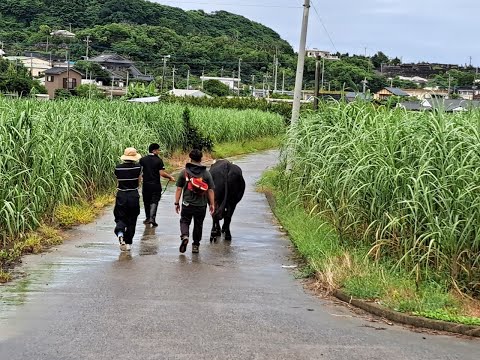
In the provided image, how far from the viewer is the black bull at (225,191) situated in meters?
11.1

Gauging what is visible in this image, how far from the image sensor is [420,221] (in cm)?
798

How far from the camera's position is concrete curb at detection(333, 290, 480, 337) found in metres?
6.41

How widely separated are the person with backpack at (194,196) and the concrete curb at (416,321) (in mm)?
3368

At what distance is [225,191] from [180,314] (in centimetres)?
458

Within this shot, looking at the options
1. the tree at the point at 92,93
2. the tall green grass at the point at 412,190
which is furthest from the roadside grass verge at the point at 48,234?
the tree at the point at 92,93

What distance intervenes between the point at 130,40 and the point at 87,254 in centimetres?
10263

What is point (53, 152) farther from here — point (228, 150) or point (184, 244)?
point (228, 150)

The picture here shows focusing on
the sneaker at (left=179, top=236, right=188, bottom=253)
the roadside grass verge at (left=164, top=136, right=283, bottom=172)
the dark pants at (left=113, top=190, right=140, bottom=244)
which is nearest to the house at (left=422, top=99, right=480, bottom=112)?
the sneaker at (left=179, top=236, right=188, bottom=253)

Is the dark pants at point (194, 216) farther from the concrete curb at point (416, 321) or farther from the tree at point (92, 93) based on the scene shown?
the tree at point (92, 93)

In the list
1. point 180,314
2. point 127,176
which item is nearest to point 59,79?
point 127,176

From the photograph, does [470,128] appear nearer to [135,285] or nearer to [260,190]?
[135,285]

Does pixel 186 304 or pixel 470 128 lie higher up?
pixel 470 128

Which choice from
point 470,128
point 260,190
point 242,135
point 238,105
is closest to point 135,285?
point 470,128

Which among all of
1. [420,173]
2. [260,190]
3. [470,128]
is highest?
[470,128]
